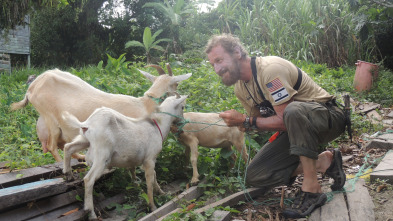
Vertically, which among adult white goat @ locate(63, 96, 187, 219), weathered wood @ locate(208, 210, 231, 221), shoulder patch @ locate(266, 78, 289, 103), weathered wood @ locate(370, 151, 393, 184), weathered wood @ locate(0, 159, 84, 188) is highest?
shoulder patch @ locate(266, 78, 289, 103)

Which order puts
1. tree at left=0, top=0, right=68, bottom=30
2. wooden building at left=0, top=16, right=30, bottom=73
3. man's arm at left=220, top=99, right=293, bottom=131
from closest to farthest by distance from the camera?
man's arm at left=220, top=99, right=293, bottom=131
tree at left=0, top=0, right=68, bottom=30
wooden building at left=0, top=16, right=30, bottom=73

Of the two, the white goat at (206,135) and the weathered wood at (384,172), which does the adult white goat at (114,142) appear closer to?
the white goat at (206,135)

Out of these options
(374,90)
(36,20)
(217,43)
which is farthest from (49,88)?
(36,20)

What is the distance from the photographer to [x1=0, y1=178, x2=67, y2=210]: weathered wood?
2.83 metres

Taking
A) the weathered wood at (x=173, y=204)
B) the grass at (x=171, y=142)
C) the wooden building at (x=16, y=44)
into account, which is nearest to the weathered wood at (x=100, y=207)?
the grass at (x=171, y=142)

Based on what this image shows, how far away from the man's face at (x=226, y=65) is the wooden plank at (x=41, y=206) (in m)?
1.78

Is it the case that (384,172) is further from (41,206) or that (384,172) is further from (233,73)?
(41,206)

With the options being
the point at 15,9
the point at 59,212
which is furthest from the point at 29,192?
the point at 15,9

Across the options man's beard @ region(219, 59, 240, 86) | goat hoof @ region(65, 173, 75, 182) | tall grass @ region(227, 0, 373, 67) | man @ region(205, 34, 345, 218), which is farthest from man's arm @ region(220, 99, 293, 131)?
tall grass @ region(227, 0, 373, 67)

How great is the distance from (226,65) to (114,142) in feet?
4.66

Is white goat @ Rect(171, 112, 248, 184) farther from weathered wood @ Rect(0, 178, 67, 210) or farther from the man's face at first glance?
weathered wood @ Rect(0, 178, 67, 210)

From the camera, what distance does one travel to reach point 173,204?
3.66 m

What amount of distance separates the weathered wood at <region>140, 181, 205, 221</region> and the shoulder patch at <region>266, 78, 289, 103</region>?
1246 millimetres

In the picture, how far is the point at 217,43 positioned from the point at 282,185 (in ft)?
6.01
